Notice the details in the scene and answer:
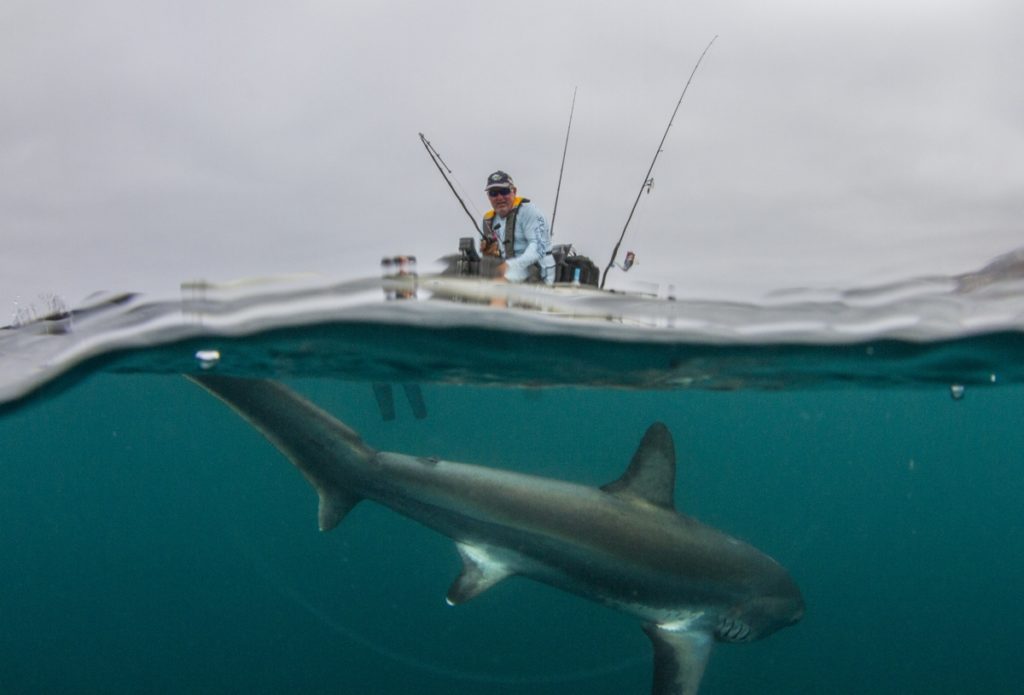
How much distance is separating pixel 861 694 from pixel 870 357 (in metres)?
15.8

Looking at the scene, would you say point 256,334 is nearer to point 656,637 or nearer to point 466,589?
point 466,589

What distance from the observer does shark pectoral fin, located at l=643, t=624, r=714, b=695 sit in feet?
23.3

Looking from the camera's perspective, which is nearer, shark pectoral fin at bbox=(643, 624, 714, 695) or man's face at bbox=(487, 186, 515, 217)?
shark pectoral fin at bbox=(643, 624, 714, 695)

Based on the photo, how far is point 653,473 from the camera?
726 cm

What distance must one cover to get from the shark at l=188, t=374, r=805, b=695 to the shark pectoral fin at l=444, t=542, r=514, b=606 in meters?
0.01

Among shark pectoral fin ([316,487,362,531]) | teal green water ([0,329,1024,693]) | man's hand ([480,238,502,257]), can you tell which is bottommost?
teal green water ([0,329,1024,693])

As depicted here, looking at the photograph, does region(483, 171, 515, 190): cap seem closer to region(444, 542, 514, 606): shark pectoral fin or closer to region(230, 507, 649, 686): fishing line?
region(444, 542, 514, 606): shark pectoral fin

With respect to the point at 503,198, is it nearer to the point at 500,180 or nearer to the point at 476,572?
the point at 500,180

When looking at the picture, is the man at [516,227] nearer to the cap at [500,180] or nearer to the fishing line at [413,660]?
the cap at [500,180]

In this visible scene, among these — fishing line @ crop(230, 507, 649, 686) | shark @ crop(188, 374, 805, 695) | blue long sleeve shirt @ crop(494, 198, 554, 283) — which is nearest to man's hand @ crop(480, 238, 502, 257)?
blue long sleeve shirt @ crop(494, 198, 554, 283)

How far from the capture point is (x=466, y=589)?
7277mm

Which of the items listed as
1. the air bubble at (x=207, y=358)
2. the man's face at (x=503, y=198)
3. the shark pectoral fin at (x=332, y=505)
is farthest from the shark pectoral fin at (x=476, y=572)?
the air bubble at (x=207, y=358)

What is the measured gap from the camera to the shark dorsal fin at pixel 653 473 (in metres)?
7.20

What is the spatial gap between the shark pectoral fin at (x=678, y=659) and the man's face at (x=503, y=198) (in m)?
5.56
